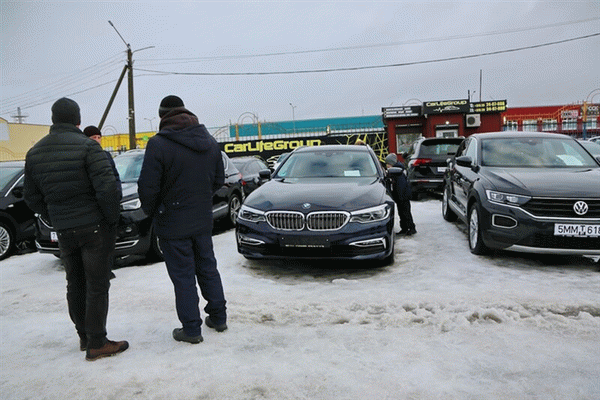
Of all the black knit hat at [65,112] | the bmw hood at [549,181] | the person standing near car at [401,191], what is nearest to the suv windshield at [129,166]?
the black knit hat at [65,112]

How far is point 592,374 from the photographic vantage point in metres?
2.68

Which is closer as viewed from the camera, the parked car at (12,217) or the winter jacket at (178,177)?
the winter jacket at (178,177)

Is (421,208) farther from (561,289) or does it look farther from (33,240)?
(33,240)

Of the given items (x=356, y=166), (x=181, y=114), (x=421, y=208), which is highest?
(x=181, y=114)

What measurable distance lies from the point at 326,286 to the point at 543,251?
2.42 metres

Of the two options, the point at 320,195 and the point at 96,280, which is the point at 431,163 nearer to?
the point at 320,195

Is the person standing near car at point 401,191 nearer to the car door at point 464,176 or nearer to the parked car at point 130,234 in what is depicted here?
the car door at point 464,176

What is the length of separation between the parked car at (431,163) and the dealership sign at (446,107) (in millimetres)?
15496

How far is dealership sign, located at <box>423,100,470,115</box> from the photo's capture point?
25.9m

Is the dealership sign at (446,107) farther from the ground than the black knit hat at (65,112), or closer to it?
farther from the ground

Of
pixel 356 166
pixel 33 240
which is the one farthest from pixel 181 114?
pixel 33 240

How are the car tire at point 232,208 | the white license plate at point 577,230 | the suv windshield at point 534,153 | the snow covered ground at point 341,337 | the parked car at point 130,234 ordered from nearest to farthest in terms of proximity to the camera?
the snow covered ground at point 341,337 < the white license plate at point 577,230 < the parked car at point 130,234 < the suv windshield at point 534,153 < the car tire at point 232,208

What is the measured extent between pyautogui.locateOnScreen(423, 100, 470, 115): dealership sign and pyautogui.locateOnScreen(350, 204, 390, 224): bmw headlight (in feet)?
73.3

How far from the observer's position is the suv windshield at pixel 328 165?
638 centimetres
